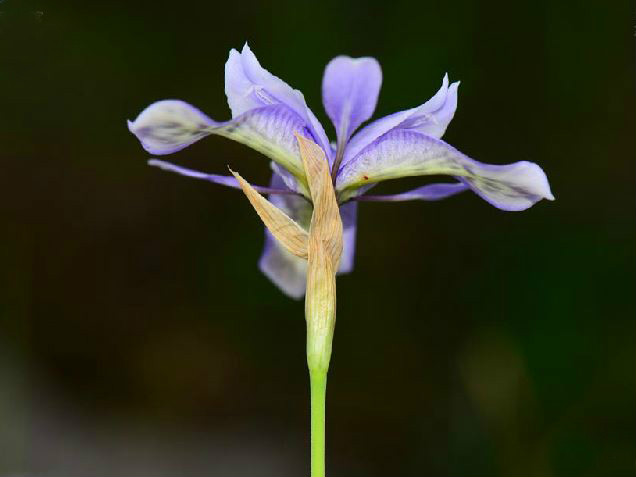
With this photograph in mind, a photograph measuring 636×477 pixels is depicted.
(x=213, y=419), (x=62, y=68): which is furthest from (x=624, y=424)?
(x=62, y=68)

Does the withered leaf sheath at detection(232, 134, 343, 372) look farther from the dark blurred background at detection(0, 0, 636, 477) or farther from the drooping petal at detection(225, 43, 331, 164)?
the dark blurred background at detection(0, 0, 636, 477)

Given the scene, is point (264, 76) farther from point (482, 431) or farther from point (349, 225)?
point (482, 431)

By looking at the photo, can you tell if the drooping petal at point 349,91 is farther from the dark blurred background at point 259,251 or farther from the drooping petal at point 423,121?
the dark blurred background at point 259,251

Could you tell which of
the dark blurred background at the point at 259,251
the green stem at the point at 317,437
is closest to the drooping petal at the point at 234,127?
the green stem at the point at 317,437

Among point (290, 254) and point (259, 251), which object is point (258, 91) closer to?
point (290, 254)

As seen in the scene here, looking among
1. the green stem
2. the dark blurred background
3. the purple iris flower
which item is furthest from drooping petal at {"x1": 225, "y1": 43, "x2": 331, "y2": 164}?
the dark blurred background

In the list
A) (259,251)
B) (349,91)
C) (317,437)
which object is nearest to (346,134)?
(349,91)
